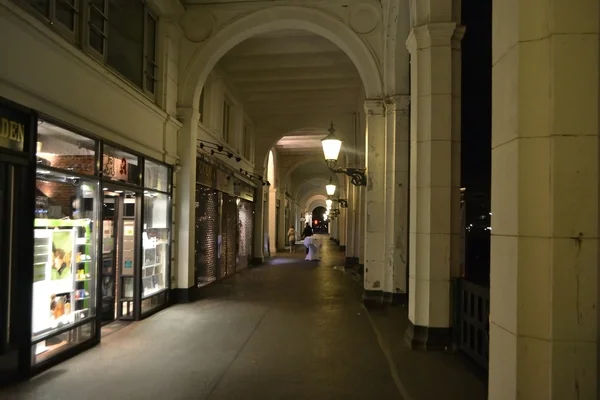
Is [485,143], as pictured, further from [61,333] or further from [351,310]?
[61,333]

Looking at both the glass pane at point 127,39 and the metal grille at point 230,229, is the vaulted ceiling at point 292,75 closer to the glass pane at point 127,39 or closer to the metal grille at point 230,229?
the metal grille at point 230,229

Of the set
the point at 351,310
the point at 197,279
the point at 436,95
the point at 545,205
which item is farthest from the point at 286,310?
the point at 545,205

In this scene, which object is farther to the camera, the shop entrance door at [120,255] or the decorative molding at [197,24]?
the decorative molding at [197,24]

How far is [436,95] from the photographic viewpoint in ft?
Answer: 20.4

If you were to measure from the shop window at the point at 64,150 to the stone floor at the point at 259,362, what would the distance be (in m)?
2.47

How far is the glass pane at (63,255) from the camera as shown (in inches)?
215

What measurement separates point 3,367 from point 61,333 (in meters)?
1.04

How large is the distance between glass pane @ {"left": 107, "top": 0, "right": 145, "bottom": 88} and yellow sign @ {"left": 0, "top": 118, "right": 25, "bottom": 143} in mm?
2724

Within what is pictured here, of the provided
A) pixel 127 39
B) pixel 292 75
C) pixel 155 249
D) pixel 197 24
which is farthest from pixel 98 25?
pixel 292 75

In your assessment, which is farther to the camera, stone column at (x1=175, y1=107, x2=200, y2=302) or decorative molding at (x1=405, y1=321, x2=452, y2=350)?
stone column at (x1=175, y1=107, x2=200, y2=302)

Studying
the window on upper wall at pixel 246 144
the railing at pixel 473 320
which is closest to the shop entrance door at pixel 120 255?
the railing at pixel 473 320

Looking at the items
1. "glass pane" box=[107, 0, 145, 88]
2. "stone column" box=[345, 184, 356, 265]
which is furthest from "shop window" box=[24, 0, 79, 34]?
"stone column" box=[345, 184, 356, 265]

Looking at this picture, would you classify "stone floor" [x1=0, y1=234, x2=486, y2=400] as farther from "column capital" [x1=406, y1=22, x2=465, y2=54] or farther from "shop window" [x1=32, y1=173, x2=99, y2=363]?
"column capital" [x1=406, y1=22, x2=465, y2=54]

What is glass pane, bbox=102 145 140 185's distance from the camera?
704 centimetres
